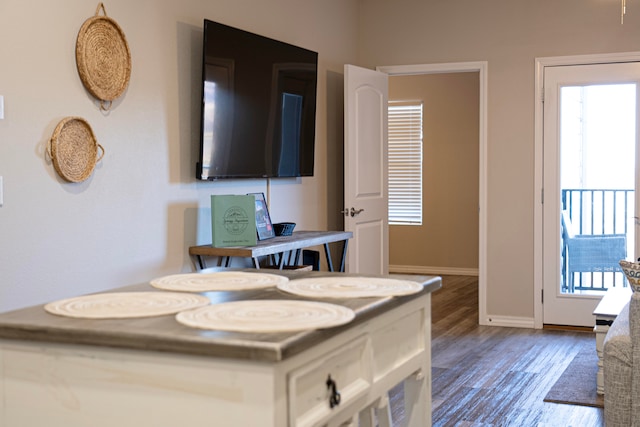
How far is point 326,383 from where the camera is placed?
1.67 meters

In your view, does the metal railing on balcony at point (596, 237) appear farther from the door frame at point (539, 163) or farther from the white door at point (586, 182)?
the door frame at point (539, 163)

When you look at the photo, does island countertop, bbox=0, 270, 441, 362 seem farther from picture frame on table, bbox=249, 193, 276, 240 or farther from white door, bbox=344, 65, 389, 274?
white door, bbox=344, 65, 389, 274

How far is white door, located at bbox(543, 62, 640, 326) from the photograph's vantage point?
5.80 metres

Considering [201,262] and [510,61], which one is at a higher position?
[510,61]

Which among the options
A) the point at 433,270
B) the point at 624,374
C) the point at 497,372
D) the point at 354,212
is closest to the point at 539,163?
the point at 354,212

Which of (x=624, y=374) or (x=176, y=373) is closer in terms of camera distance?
(x=176, y=373)

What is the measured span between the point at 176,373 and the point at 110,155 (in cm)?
232

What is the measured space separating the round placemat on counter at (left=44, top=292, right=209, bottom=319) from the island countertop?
0.09ft

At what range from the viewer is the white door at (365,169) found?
586cm

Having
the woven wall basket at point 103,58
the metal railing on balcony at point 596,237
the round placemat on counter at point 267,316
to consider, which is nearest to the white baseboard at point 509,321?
the metal railing on balcony at point 596,237

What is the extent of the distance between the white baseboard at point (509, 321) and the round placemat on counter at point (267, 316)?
15.0 ft

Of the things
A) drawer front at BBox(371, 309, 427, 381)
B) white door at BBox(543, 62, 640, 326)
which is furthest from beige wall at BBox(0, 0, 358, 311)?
white door at BBox(543, 62, 640, 326)

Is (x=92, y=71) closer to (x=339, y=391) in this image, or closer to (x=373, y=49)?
(x=339, y=391)

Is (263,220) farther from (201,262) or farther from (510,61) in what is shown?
(510,61)
